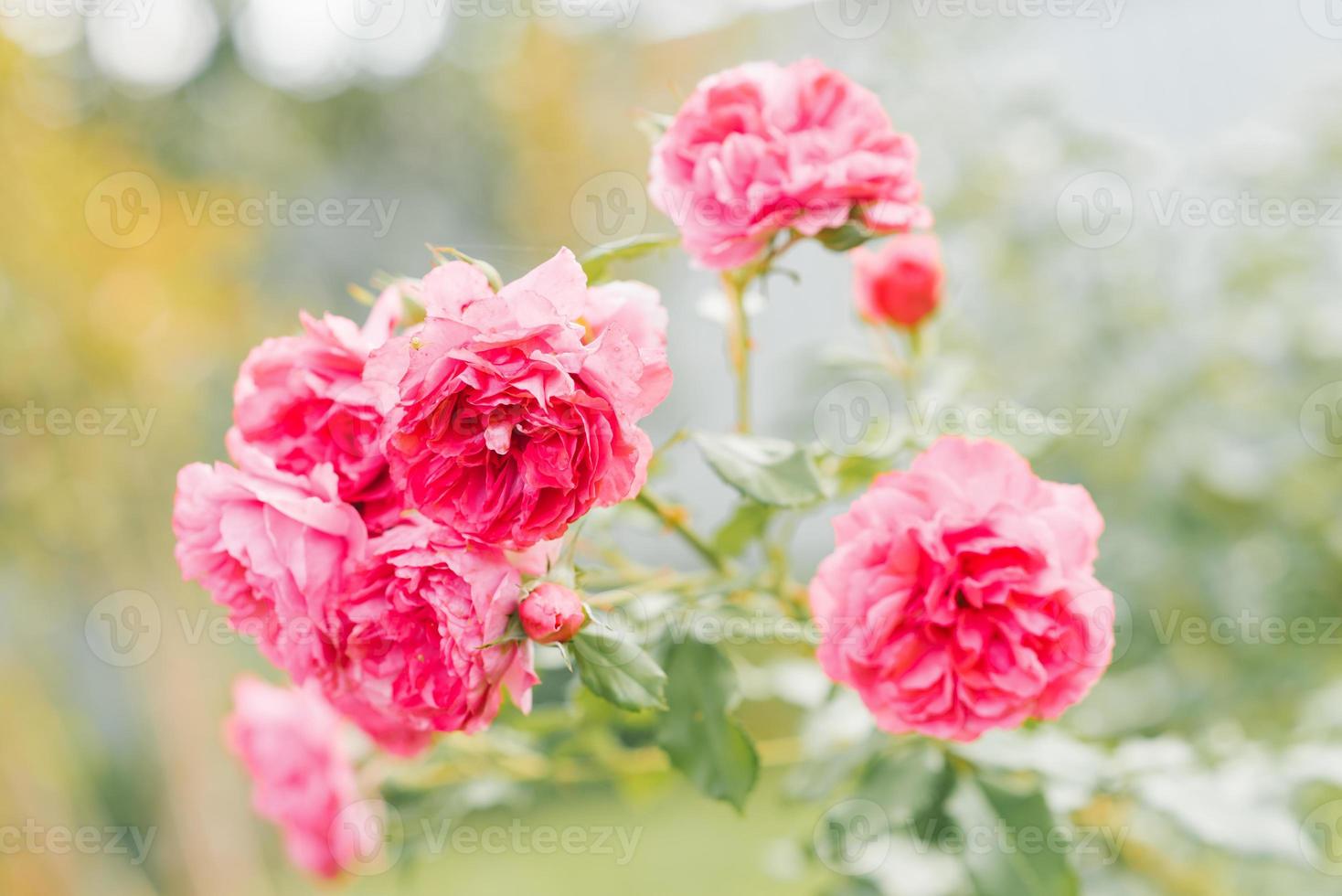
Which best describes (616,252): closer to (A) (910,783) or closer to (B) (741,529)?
(B) (741,529)

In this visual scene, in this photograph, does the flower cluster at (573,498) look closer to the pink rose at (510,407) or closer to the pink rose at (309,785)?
the pink rose at (510,407)

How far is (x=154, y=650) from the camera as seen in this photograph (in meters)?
3.18

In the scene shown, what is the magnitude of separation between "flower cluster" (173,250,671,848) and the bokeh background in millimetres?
120

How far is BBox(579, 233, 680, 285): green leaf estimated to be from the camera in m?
0.58

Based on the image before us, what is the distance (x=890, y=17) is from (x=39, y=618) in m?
2.86

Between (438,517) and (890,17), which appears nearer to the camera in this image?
(438,517)

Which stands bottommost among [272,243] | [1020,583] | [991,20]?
[272,243]

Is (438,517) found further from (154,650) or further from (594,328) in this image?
(154,650)

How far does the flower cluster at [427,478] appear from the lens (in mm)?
441

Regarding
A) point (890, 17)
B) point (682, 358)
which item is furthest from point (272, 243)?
point (890, 17)

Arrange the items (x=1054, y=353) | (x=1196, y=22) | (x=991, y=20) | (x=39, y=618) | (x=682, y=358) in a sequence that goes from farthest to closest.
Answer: (x=682, y=358) < (x=39, y=618) < (x=1196, y=22) < (x=991, y=20) < (x=1054, y=353)

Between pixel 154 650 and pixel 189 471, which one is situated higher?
pixel 189 471

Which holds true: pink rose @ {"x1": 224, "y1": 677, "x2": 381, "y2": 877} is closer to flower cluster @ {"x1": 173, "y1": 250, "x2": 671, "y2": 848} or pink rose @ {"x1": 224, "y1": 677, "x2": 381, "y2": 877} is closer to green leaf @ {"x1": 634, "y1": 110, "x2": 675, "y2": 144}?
flower cluster @ {"x1": 173, "y1": 250, "x2": 671, "y2": 848}

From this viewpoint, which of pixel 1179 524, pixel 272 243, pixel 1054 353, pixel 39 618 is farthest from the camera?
pixel 272 243
